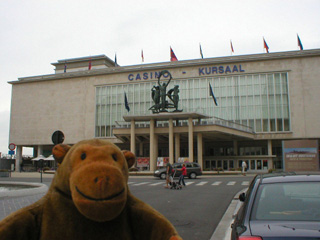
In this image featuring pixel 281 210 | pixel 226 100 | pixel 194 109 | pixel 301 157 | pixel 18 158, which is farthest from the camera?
pixel 18 158

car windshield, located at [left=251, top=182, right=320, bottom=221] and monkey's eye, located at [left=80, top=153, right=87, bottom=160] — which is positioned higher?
monkey's eye, located at [left=80, top=153, right=87, bottom=160]

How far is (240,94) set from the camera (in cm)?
4903

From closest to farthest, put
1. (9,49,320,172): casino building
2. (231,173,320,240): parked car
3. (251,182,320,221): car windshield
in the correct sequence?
(231,173,320,240): parked car < (251,182,320,221): car windshield < (9,49,320,172): casino building

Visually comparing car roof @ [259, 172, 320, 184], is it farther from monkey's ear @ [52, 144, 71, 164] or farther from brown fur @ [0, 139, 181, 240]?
monkey's ear @ [52, 144, 71, 164]

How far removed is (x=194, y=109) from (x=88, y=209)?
49162 millimetres

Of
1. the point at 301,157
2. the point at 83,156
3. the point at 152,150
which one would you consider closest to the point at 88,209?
the point at 83,156

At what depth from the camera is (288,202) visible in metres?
3.85

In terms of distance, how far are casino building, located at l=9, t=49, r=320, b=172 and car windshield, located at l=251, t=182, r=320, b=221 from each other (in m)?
34.5

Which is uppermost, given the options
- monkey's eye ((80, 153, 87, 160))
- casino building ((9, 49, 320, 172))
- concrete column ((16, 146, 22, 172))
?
casino building ((9, 49, 320, 172))

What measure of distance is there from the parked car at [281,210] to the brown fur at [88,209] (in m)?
1.24

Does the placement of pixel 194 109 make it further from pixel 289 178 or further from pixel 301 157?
pixel 289 178

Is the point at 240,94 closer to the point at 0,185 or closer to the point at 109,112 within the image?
the point at 109,112

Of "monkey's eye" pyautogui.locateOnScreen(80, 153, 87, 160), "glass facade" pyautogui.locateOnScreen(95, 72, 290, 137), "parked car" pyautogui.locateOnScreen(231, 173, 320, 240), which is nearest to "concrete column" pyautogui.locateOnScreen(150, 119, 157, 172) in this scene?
"glass facade" pyautogui.locateOnScreen(95, 72, 290, 137)

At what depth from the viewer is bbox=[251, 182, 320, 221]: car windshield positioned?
11.6 ft
